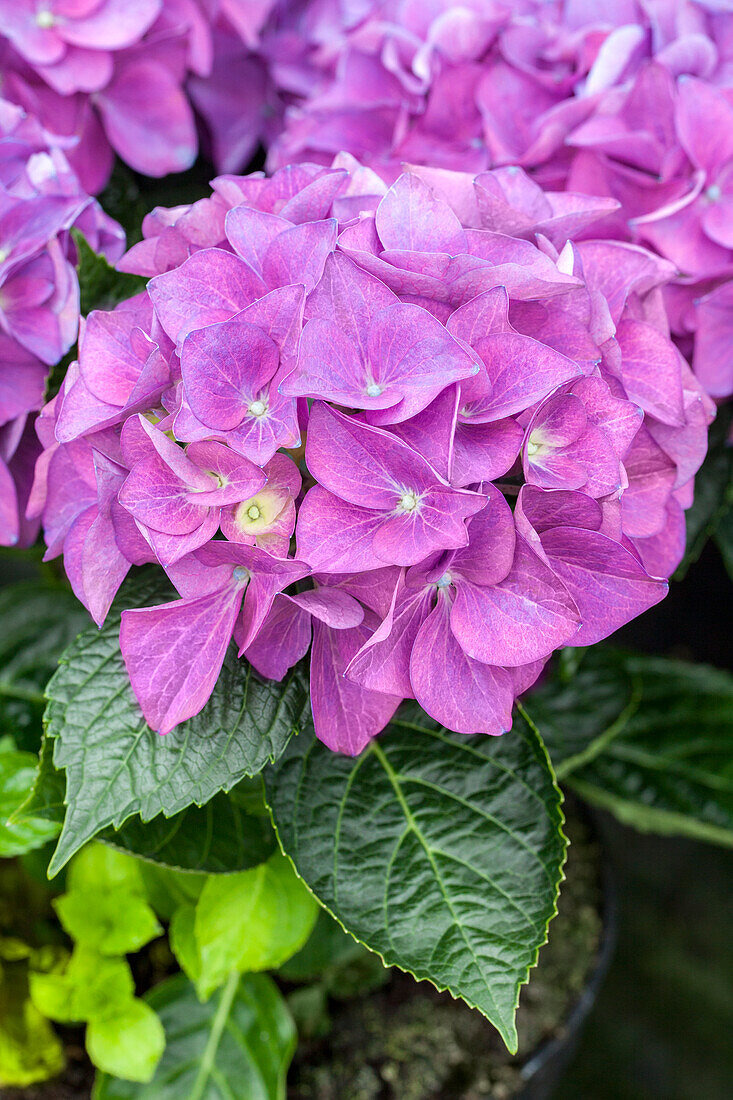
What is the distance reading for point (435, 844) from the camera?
18.7 inches

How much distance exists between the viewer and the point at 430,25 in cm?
61

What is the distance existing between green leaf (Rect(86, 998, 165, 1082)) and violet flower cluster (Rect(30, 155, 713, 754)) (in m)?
0.29

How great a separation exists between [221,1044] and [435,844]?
11.1 inches

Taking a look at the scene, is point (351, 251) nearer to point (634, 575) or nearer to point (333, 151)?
point (634, 575)

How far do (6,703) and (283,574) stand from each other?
373mm

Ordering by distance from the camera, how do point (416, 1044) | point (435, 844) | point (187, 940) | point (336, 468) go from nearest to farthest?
point (336, 468)
point (435, 844)
point (187, 940)
point (416, 1044)

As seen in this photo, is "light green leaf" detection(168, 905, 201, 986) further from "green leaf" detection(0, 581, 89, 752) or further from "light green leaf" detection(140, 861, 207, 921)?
"green leaf" detection(0, 581, 89, 752)

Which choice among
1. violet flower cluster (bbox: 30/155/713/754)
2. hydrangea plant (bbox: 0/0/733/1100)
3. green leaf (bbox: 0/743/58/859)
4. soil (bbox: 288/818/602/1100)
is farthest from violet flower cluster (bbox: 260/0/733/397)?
soil (bbox: 288/818/602/1100)

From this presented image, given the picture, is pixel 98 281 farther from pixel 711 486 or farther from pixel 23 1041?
pixel 23 1041

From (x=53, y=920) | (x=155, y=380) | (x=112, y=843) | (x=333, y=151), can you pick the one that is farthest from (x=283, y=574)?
(x=53, y=920)

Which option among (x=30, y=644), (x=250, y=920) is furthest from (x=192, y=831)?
(x=30, y=644)

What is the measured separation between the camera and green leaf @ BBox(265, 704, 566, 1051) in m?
0.44

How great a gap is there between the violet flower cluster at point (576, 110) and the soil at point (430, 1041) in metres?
0.47

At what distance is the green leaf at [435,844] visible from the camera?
0.44 m
